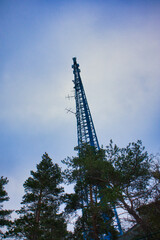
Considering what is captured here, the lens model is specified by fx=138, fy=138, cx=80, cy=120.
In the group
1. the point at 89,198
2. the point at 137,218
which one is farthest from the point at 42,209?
the point at 137,218

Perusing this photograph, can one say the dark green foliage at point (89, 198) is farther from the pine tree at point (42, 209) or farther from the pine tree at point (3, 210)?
the pine tree at point (3, 210)

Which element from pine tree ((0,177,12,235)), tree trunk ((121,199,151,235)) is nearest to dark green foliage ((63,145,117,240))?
tree trunk ((121,199,151,235))

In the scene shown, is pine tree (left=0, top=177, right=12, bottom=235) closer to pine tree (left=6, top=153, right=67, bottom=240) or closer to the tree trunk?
pine tree (left=6, top=153, right=67, bottom=240)

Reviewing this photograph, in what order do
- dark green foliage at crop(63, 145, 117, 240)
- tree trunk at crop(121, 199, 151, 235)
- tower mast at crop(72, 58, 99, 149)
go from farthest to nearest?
tower mast at crop(72, 58, 99, 149) → dark green foliage at crop(63, 145, 117, 240) → tree trunk at crop(121, 199, 151, 235)

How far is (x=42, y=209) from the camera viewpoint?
11836 mm

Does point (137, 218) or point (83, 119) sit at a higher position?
point (83, 119)

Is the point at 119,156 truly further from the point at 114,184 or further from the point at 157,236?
the point at 157,236

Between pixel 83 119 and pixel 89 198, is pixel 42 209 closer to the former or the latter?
A: pixel 89 198

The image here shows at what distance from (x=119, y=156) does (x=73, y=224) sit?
6.99m

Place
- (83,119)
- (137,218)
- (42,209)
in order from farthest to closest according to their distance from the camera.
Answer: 1. (83,119)
2. (42,209)
3. (137,218)

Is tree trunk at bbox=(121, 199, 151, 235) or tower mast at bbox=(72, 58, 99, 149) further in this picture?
tower mast at bbox=(72, 58, 99, 149)

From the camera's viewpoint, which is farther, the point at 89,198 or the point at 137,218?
the point at 89,198

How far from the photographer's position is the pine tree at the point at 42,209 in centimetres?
1043

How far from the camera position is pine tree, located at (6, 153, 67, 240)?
10.4 meters
